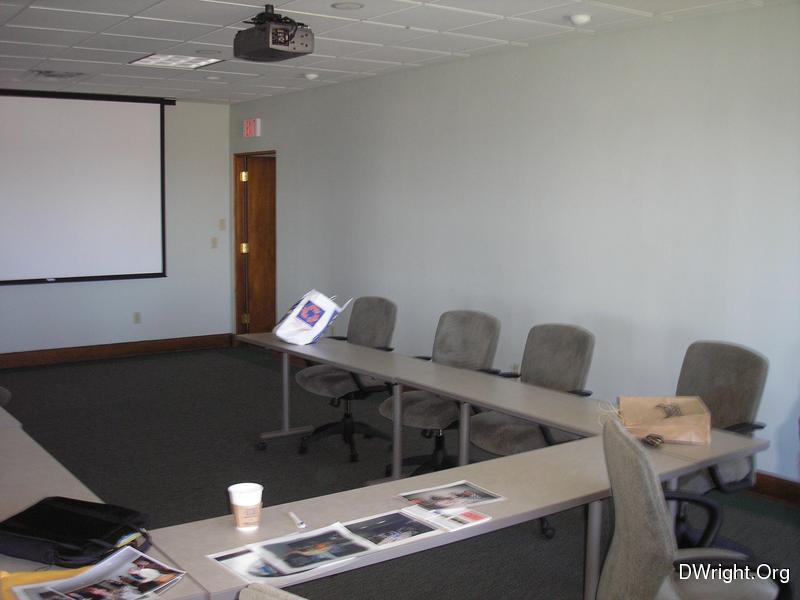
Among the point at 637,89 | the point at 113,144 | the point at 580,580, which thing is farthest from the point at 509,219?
the point at 113,144

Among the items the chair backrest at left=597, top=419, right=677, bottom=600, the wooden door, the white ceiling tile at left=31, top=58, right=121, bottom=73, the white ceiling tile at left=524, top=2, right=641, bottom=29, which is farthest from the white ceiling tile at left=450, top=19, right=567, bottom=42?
the wooden door

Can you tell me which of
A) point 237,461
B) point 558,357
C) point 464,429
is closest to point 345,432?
point 237,461

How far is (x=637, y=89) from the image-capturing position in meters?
5.10

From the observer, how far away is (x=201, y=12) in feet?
15.5

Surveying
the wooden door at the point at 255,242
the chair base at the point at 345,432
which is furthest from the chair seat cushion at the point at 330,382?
the wooden door at the point at 255,242

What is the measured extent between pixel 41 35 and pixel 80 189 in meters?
3.25

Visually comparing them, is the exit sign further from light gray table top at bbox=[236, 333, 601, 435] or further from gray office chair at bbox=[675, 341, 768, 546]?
gray office chair at bbox=[675, 341, 768, 546]

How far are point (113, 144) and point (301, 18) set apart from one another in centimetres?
447

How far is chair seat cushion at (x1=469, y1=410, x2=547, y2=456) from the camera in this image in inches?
159

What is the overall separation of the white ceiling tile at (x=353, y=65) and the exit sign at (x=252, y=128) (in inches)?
90.1

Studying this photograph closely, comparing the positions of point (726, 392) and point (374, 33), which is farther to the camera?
point (374, 33)

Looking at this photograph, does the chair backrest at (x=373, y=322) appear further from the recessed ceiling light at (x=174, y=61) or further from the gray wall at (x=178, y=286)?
the gray wall at (x=178, y=286)

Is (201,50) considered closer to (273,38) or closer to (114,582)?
(273,38)

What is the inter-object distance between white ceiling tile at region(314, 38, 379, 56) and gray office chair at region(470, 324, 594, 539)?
2.50 metres
